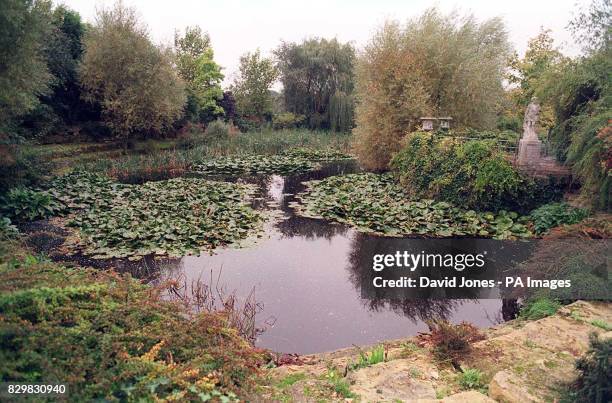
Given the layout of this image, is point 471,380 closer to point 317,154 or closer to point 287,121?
point 317,154

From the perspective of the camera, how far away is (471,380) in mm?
3373

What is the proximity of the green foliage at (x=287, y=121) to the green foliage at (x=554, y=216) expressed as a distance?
25267 mm

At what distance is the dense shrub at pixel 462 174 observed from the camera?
9.56 meters

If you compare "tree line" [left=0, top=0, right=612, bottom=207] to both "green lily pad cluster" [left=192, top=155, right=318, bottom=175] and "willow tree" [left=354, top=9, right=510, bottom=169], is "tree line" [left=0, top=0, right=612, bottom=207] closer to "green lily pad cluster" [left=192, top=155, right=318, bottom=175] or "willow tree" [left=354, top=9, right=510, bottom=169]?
"willow tree" [left=354, top=9, right=510, bottom=169]

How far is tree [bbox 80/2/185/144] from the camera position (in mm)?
18594

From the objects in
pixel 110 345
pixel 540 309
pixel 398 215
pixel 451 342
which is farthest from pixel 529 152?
pixel 110 345

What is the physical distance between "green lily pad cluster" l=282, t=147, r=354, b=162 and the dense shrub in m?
9.65

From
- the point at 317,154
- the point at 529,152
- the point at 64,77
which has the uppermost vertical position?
the point at 64,77

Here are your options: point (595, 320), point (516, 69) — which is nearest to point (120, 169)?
point (595, 320)

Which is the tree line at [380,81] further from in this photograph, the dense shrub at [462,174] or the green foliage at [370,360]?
the green foliage at [370,360]

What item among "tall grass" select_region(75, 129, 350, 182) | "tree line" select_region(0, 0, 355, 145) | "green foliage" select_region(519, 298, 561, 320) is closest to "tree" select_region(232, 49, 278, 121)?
"tree line" select_region(0, 0, 355, 145)

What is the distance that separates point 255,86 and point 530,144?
28.0 metres

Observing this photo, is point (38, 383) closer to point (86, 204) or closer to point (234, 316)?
point (234, 316)

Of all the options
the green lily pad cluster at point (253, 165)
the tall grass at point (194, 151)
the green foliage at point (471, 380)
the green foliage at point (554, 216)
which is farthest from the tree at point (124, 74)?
the green foliage at point (471, 380)
